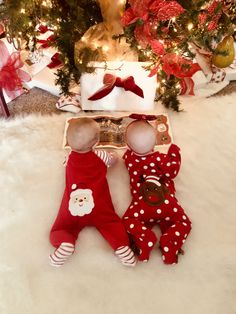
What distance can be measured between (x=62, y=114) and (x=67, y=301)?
77cm

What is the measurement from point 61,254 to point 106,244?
142 millimetres

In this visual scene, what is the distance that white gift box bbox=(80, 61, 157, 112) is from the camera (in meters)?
1.33

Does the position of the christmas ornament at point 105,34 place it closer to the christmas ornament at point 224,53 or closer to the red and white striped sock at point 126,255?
the christmas ornament at point 224,53

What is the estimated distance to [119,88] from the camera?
1395mm

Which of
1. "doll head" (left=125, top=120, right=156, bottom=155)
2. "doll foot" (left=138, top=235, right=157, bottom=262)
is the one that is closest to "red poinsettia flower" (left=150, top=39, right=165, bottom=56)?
"doll head" (left=125, top=120, right=156, bottom=155)

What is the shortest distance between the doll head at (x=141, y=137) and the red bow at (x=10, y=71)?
1.85ft

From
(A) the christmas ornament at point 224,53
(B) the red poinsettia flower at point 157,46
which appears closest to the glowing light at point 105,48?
(B) the red poinsettia flower at point 157,46

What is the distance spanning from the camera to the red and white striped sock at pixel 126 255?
38.9 inches

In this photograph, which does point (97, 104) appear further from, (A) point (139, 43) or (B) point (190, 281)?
(B) point (190, 281)

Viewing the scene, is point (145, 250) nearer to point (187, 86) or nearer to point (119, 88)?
point (119, 88)

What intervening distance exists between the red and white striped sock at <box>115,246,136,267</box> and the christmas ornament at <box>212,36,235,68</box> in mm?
877

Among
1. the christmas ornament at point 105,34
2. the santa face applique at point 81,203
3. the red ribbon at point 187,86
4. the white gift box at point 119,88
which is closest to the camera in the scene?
the santa face applique at point 81,203

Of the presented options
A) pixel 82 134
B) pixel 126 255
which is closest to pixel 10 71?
pixel 82 134

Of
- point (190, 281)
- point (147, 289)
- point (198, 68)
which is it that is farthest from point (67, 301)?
point (198, 68)
